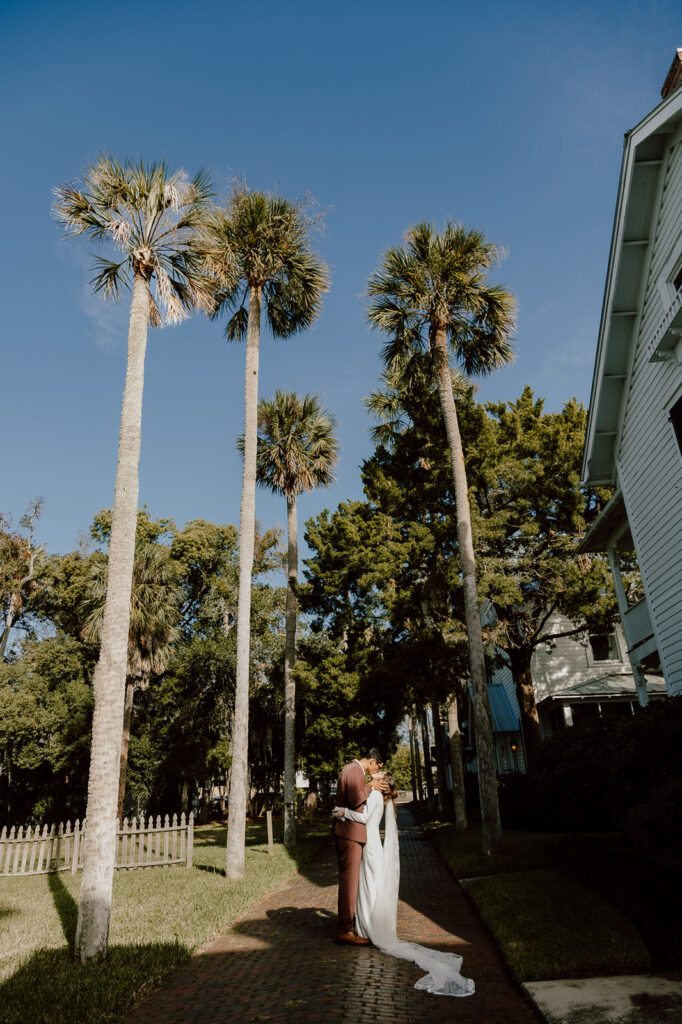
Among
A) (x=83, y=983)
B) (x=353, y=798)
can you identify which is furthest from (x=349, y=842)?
(x=83, y=983)

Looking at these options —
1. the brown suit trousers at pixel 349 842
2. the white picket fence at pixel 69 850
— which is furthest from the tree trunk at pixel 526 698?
the brown suit trousers at pixel 349 842

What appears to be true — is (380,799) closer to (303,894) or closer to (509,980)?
(509,980)

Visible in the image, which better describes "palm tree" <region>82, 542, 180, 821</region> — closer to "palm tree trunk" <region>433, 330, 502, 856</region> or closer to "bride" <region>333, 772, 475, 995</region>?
"palm tree trunk" <region>433, 330, 502, 856</region>

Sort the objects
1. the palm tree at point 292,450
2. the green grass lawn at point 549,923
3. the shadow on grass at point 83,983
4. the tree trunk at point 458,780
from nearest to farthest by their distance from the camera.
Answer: the shadow on grass at point 83,983 → the green grass lawn at point 549,923 → the tree trunk at point 458,780 → the palm tree at point 292,450

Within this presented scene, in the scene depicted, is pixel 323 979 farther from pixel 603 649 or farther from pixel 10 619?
pixel 10 619

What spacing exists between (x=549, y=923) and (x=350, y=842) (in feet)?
7.73

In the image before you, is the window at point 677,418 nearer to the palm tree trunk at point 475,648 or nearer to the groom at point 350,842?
the palm tree trunk at point 475,648

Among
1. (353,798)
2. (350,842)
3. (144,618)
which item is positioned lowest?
(350,842)

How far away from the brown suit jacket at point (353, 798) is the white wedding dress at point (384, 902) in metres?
0.07

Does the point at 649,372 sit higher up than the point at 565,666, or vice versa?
the point at 649,372

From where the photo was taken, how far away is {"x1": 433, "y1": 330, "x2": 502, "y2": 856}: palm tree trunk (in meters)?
13.2

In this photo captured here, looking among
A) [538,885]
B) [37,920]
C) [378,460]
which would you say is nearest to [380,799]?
[538,885]

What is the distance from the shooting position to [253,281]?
55.1 feet

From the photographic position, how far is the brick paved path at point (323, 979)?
4.71 m
